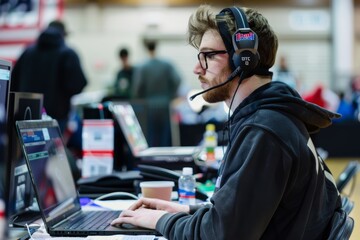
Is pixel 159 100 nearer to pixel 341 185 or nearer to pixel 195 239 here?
pixel 341 185

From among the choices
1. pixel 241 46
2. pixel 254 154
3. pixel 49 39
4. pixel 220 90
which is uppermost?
pixel 49 39

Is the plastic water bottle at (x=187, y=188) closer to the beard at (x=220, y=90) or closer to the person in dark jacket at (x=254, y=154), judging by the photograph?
the person in dark jacket at (x=254, y=154)

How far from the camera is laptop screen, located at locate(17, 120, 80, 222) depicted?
4.75ft

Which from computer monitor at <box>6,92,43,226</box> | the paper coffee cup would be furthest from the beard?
computer monitor at <box>6,92,43,226</box>

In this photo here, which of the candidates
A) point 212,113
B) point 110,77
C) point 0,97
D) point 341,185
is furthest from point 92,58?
point 0,97

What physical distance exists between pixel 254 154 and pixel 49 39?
3585 mm

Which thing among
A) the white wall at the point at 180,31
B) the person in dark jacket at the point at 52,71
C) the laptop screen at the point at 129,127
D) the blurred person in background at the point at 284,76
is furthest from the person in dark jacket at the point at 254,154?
the white wall at the point at 180,31

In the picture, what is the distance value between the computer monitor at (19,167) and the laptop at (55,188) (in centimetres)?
9

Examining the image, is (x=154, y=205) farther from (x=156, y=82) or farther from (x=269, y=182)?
(x=156, y=82)

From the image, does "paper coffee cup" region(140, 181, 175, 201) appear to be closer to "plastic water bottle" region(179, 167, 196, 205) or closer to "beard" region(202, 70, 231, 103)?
"plastic water bottle" region(179, 167, 196, 205)

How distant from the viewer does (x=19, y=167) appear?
68.2 inches

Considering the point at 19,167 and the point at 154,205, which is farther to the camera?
the point at 19,167

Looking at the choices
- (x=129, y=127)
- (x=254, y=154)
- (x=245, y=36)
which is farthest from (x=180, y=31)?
(x=254, y=154)

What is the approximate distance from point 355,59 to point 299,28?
143cm
